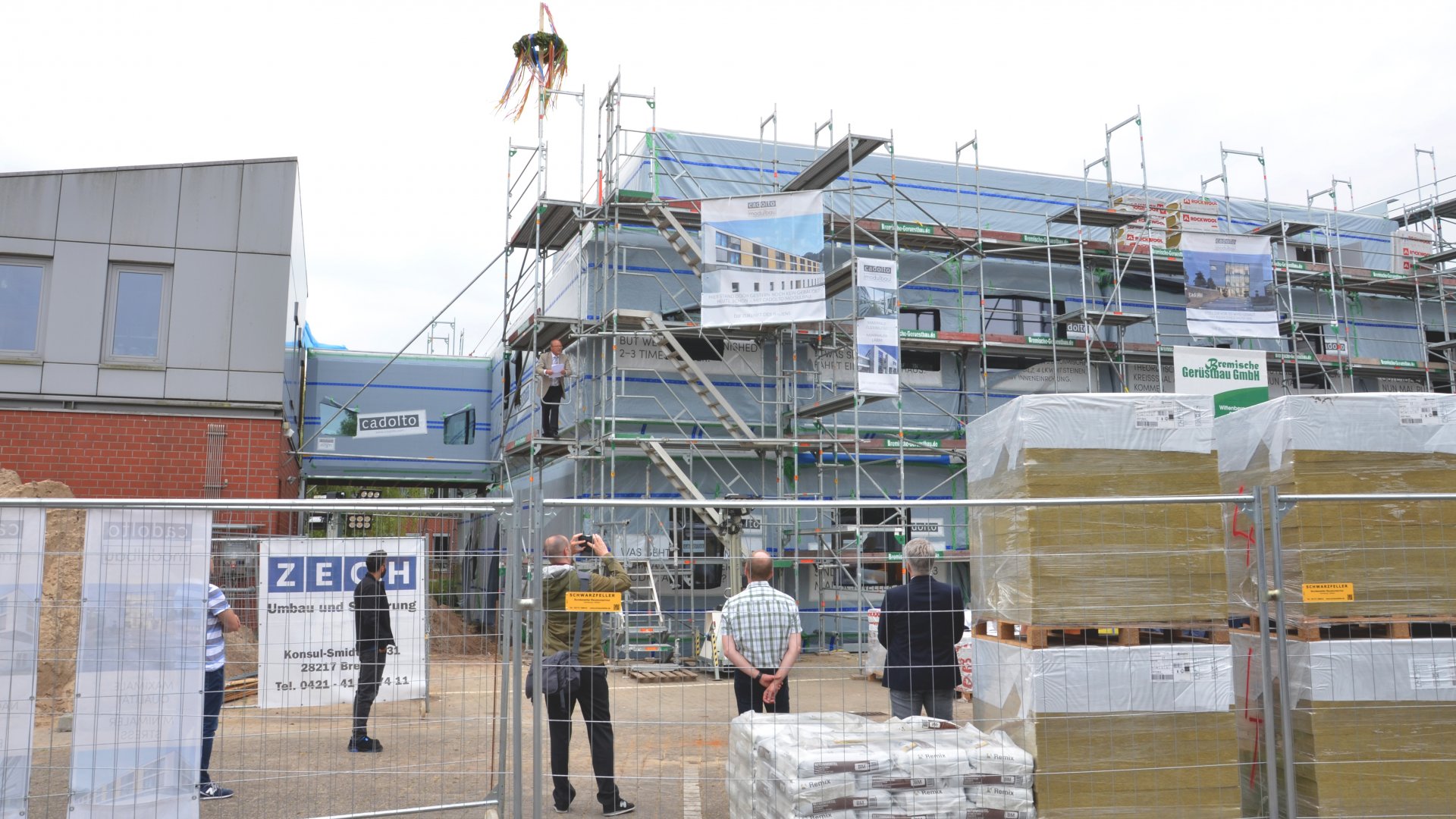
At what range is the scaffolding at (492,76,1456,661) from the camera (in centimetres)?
1770

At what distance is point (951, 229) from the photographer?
1973 cm

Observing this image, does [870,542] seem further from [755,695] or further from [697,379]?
[755,695]

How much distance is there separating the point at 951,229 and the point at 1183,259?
14.9 ft

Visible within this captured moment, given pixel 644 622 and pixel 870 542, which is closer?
pixel 644 622

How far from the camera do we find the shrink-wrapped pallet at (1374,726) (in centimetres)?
568

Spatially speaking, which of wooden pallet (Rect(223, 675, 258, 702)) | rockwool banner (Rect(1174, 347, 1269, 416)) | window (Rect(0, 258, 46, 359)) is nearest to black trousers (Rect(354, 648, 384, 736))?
wooden pallet (Rect(223, 675, 258, 702))

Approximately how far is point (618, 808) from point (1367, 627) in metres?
4.55

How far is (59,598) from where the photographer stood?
19.0 feet

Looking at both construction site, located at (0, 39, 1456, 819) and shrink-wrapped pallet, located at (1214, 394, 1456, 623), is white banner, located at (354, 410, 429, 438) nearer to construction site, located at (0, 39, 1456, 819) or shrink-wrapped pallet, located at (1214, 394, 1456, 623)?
construction site, located at (0, 39, 1456, 819)

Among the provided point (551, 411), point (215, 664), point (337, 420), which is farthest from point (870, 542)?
point (215, 664)

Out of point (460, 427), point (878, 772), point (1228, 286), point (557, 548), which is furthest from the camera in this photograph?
point (460, 427)

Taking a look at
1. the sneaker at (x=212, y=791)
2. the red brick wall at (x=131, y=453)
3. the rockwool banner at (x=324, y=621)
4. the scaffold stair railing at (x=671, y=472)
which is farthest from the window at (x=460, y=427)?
the rockwool banner at (x=324, y=621)

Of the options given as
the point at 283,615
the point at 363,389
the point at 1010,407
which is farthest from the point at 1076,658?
the point at 363,389

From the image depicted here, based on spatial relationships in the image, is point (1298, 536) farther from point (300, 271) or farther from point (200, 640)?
point (300, 271)
